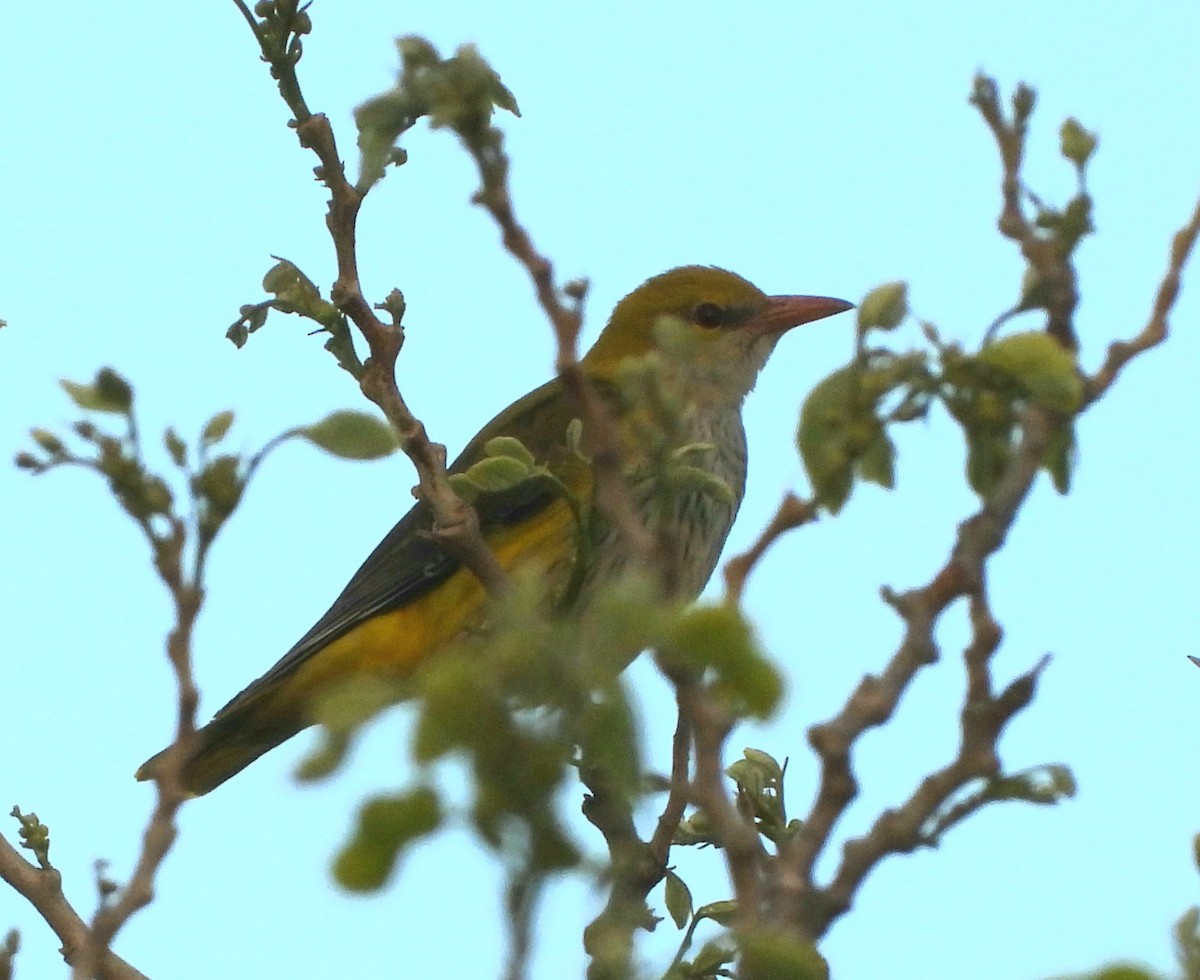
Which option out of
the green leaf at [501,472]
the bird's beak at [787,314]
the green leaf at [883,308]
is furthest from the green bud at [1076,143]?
the bird's beak at [787,314]

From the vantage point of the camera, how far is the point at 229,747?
512cm

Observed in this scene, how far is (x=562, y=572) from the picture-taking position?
15.8 ft

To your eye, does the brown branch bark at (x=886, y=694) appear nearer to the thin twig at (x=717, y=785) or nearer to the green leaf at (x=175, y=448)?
the thin twig at (x=717, y=785)

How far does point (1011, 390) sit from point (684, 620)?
42cm

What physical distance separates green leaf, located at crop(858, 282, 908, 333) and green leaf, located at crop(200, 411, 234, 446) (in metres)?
0.52

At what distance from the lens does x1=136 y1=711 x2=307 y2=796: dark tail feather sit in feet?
16.6

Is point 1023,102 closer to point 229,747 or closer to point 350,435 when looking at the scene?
point 350,435

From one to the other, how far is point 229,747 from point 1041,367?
4.09 metres

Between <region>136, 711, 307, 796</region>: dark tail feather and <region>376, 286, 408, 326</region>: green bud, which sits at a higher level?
<region>136, 711, 307, 796</region>: dark tail feather

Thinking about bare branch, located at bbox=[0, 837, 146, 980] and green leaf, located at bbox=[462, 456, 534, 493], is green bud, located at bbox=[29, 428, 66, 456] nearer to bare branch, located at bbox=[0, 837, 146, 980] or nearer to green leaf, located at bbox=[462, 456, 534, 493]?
green leaf, located at bbox=[462, 456, 534, 493]

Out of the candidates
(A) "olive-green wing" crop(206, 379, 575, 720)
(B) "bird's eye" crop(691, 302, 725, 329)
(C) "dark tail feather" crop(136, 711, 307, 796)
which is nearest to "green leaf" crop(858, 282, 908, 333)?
(A) "olive-green wing" crop(206, 379, 575, 720)

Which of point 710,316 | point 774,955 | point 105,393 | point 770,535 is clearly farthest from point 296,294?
point 710,316

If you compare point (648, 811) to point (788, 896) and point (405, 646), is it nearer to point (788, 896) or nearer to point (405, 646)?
point (788, 896)

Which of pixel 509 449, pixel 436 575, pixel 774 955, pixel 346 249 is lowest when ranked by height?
pixel 774 955
